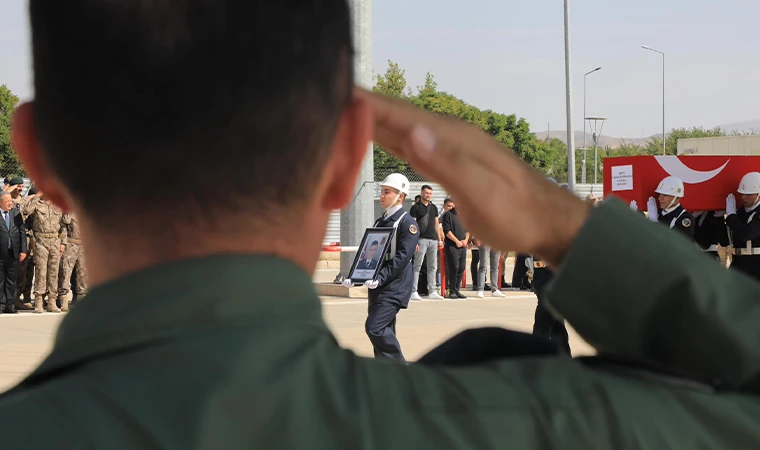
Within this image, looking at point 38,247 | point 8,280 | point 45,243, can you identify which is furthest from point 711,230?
point 8,280

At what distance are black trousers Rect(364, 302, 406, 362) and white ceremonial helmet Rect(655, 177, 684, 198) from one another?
19.5ft

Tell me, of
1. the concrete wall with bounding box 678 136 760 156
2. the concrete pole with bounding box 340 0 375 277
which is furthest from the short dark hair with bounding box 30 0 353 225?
the concrete wall with bounding box 678 136 760 156

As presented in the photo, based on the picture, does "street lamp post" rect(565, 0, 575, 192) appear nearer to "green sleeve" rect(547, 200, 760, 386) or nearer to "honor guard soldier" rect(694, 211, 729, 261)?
"honor guard soldier" rect(694, 211, 729, 261)

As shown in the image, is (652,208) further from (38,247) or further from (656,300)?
(656,300)

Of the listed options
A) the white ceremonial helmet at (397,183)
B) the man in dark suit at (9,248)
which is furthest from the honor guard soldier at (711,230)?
the man in dark suit at (9,248)

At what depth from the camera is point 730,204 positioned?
44.5 feet

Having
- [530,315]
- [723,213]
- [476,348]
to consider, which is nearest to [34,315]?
[530,315]

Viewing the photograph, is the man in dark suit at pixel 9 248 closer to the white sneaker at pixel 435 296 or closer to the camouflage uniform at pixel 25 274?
the camouflage uniform at pixel 25 274

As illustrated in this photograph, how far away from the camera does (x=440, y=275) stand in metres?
19.1

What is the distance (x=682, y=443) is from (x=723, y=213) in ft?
44.3

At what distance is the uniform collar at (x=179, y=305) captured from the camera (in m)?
0.85

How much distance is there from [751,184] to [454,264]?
6455 mm

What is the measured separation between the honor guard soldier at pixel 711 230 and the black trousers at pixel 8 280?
10.1m

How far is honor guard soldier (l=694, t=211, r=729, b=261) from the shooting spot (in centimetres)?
1299
